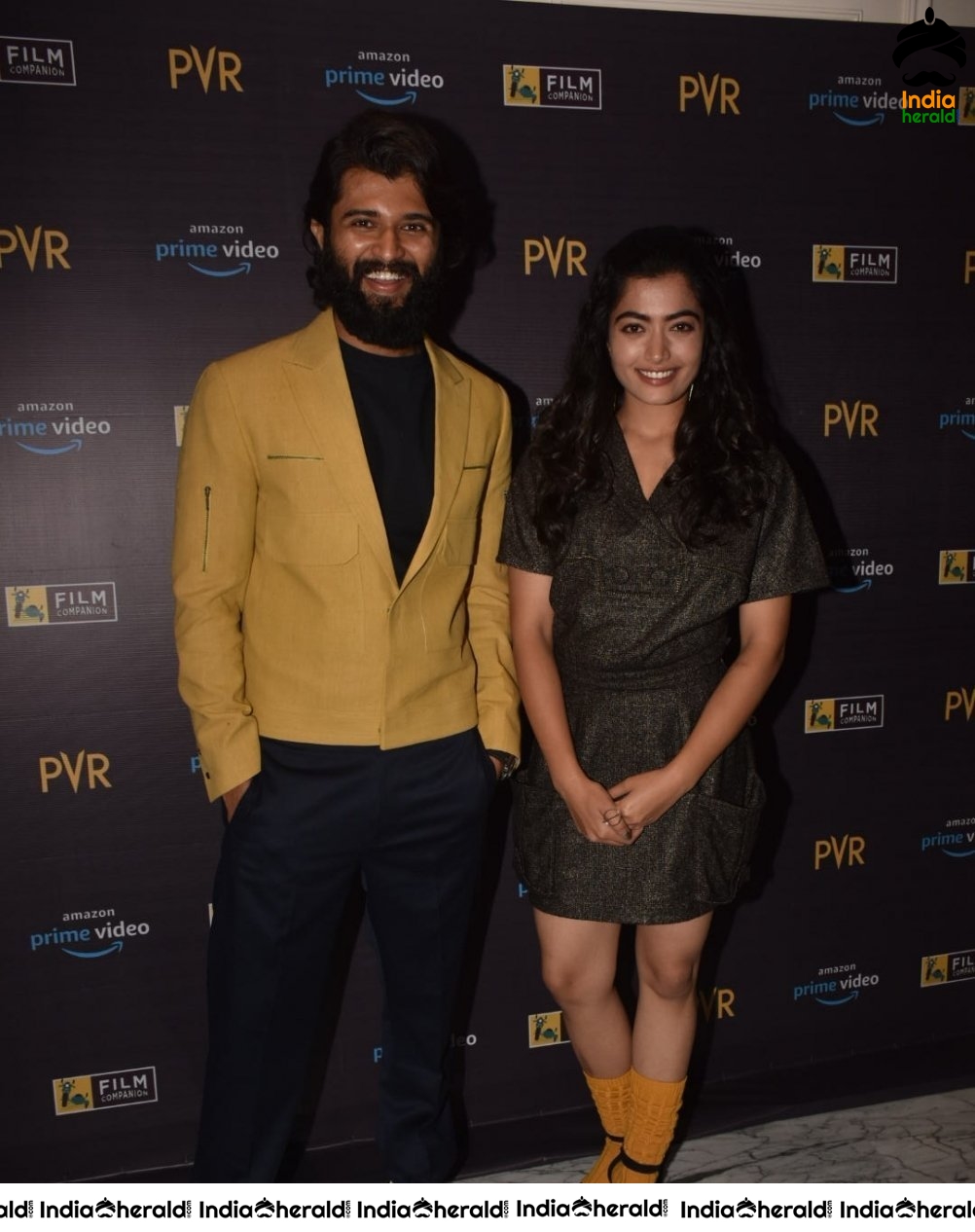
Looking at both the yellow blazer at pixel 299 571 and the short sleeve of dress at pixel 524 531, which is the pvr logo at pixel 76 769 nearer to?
the yellow blazer at pixel 299 571

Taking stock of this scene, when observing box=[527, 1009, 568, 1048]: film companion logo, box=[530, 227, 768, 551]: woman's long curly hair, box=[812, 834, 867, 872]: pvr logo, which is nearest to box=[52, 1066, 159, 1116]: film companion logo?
box=[527, 1009, 568, 1048]: film companion logo

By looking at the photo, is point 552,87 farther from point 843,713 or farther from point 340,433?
point 843,713

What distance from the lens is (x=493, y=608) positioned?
2010 millimetres

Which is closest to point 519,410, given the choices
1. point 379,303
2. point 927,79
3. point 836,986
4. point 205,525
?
point 379,303

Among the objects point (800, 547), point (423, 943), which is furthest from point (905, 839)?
point (423, 943)

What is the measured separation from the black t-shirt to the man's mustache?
1609 mm

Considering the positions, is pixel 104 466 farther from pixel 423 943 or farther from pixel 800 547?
pixel 800 547

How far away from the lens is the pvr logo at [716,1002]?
265 centimetres

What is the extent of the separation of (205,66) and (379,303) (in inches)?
32.6

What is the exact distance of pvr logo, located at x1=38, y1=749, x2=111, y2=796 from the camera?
87.3 inches

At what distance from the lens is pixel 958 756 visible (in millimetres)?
2717

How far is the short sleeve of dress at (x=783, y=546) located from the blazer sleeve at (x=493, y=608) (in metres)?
0.49

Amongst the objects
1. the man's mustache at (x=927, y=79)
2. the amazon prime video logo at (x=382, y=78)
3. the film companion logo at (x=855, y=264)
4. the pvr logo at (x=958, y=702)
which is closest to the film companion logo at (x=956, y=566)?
the pvr logo at (x=958, y=702)

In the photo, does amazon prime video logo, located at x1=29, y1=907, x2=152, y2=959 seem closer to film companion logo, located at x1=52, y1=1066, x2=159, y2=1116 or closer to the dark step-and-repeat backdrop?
the dark step-and-repeat backdrop
